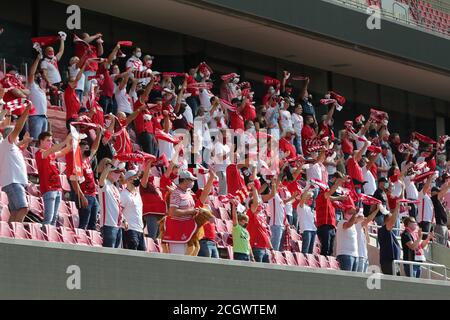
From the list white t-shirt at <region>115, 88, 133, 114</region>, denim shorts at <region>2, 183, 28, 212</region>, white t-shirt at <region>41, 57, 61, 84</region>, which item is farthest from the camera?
white t-shirt at <region>115, 88, 133, 114</region>

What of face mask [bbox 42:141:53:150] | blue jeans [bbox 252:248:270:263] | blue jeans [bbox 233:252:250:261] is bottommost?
blue jeans [bbox 233:252:250:261]

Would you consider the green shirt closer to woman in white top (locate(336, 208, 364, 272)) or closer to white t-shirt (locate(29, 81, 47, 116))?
woman in white top (locate(336, 208, 364, 272))

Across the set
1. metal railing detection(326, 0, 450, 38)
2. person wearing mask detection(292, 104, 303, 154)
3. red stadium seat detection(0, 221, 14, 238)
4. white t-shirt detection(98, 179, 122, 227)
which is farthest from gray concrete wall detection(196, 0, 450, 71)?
red stadium seat detection(0, 221, 14, 238)

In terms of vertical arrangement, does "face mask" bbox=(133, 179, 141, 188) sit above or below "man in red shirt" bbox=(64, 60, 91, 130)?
below

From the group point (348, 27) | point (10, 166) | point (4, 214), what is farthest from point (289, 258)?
point (348, 27)

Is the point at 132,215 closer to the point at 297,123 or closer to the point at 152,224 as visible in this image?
the point at 152,224

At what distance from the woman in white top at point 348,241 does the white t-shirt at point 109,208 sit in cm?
359

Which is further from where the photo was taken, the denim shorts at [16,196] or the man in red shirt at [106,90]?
the man in red shirt at [106,90]

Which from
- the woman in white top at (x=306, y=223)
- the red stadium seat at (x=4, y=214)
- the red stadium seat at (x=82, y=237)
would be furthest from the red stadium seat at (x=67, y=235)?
the woman in white top at (x=306, y=223)

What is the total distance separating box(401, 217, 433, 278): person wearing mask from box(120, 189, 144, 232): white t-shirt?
4.67m

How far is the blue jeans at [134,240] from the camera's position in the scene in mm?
14312

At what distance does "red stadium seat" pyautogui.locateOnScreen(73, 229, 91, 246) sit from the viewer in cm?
1391

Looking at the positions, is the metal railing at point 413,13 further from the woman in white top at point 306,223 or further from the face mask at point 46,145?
the face mask at point 46,145
